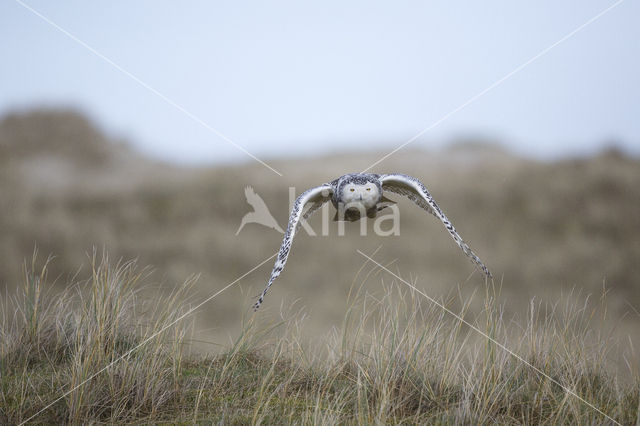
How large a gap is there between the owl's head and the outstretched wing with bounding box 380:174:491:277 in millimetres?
212

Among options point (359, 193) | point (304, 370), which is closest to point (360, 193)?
point (359, 193)

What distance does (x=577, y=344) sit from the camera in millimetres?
4047

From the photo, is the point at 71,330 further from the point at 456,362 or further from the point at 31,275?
the point at 456,362

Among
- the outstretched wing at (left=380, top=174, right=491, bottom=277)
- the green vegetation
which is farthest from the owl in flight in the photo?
the green vegetation

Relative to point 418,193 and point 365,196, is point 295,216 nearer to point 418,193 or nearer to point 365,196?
point 365,196

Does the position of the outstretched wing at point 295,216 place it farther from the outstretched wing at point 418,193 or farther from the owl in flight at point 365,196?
the outstretched wing at point 418,193

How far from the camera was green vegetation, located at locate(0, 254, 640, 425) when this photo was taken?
3.56m

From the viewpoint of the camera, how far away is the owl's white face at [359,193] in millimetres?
4730

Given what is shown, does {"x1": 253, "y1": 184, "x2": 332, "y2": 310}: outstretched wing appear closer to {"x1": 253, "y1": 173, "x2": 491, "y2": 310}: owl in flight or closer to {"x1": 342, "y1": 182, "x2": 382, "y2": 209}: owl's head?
{"x1": 253, "y1": 173, "x2": 491, "y2": 310}: owl in flight

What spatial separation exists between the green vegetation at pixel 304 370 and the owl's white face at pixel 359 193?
86 cm

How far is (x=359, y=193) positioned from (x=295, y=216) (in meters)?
0.72

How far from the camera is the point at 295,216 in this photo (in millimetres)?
4301

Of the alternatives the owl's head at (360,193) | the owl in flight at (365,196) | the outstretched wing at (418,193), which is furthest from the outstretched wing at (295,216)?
the outstretched wing at (418,193)

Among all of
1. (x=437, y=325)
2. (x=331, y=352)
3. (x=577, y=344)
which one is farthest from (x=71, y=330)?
(x=577, y=344)
